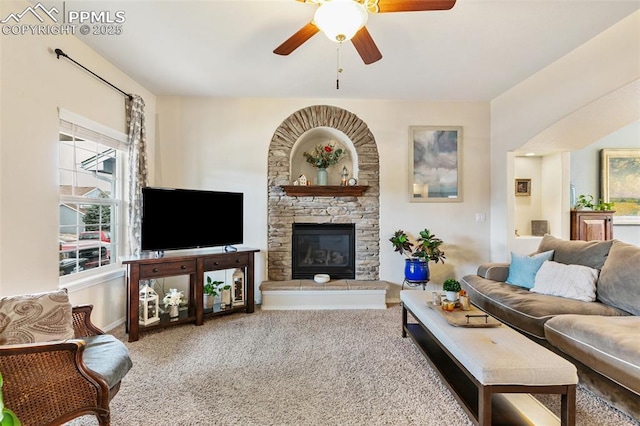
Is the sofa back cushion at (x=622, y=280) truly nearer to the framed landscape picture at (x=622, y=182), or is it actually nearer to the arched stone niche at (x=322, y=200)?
the arched stone niche at (x=322, y=200)

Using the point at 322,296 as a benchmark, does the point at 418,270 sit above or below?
above

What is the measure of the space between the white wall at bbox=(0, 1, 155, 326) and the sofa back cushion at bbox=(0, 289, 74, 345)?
1.81 ft

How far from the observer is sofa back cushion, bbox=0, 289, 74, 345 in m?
1.62

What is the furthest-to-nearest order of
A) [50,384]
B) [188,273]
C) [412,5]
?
[188,273] < [412,5] < [50,384]

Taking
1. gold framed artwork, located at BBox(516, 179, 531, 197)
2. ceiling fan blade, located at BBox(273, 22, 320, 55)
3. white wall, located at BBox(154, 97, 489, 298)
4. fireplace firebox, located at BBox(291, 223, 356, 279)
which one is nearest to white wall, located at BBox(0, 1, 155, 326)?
white wall, located at BBox(154, 97, 489, 298)

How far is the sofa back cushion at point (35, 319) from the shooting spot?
1.62 metres

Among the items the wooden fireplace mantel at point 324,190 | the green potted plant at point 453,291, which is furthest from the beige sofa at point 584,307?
the wooden fireplace mantel at point 324,190

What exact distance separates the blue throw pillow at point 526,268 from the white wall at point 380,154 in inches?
42.8

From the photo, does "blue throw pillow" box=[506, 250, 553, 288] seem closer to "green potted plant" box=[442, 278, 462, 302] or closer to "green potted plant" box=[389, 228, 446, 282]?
"green potted plant" box=[389, 228, 446, 282]

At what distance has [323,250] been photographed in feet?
13.9

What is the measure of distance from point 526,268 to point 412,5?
2707 mm

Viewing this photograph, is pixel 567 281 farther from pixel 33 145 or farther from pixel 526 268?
pixel 33 145

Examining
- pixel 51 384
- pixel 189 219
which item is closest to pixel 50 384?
pixel 51 384

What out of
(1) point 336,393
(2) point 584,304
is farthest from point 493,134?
(1) point 336,393
